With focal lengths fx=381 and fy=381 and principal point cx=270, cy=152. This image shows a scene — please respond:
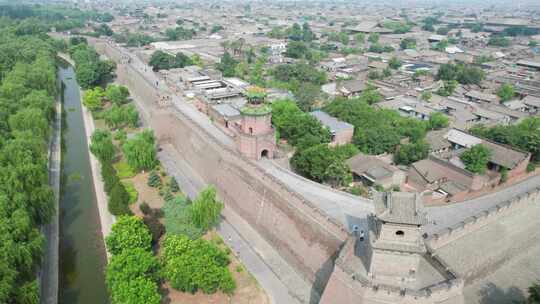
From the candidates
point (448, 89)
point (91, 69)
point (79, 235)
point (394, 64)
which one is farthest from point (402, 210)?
point (394, 64)

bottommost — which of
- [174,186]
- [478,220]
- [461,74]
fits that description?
Result: [174,186]

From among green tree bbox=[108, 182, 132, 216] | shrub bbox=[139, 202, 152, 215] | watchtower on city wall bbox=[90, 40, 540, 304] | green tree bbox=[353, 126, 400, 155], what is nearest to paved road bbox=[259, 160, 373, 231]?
watchtower on city wall bbox=[90, 40, 540, 304]

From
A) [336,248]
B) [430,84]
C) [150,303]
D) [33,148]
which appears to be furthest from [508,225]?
[430,84]

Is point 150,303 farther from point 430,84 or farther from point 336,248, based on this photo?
point 430,84

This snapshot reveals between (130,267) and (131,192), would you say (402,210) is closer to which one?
(130,267)

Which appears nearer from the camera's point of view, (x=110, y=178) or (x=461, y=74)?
(x=110, y=178)

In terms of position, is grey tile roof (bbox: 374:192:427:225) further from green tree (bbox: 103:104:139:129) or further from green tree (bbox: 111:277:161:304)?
green tree (bbox: 103:104:139:129)
